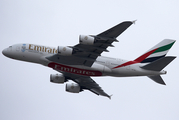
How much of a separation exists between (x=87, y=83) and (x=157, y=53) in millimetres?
13202

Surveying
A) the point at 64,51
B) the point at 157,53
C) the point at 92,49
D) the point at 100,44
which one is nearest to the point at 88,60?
the point at 92,49

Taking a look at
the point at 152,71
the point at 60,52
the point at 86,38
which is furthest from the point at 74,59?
the point at 152,71

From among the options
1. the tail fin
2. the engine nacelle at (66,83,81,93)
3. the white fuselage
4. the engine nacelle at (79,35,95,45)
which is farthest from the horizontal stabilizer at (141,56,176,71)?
the engine nacelle at (66,83,81,93)

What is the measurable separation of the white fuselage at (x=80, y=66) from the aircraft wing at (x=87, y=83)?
512 cm

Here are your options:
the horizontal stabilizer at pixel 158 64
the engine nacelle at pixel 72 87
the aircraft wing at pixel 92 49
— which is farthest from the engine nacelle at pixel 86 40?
the engine nacelle at pixel 72 87

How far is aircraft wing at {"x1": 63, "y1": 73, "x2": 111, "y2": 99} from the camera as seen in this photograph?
162 feet

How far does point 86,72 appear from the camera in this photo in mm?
44312

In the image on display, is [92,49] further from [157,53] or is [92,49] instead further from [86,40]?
[157,53]

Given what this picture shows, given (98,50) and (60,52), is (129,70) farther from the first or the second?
(60,52)

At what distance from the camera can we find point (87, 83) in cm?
5056

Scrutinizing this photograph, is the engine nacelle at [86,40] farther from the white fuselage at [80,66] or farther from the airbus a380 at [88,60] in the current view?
the white fuselage at [80,66]

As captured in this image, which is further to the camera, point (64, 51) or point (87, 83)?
point (87, 83)

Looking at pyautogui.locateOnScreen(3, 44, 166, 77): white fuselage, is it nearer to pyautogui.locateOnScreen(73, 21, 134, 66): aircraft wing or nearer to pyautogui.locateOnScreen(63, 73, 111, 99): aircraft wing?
pyautogui.locateOnScreen(73, 21, 134, 66): aircraft wing

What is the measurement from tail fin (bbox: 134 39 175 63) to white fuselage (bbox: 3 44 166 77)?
2173 millimetres
